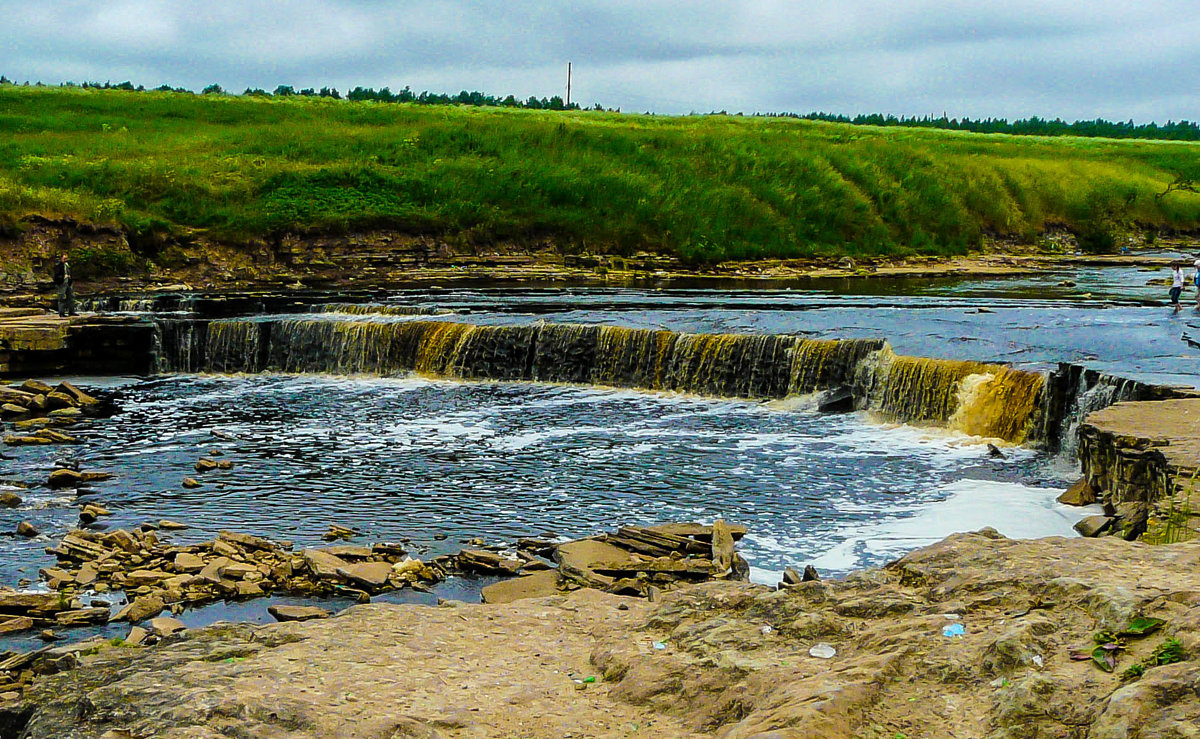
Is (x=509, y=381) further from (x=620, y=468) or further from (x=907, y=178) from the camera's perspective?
(x=907, y=178)

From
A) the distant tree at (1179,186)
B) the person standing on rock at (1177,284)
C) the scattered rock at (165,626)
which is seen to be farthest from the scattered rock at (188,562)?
the distant tree at (1179,186)

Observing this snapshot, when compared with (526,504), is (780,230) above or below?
above

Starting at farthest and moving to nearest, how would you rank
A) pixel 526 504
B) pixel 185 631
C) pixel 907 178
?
pixel 907 178 < pixel 526 504 < pixel 185 631

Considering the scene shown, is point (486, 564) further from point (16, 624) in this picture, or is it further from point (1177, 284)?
point (1177, 284)

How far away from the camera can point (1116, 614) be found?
632cm

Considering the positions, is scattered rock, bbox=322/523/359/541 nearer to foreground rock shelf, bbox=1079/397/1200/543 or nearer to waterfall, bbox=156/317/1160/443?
foreground rock shelf, bbox=1079/397/1200/543

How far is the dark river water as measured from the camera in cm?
1347

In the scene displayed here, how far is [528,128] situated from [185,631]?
138 feet

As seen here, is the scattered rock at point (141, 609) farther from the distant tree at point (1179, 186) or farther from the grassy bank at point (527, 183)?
the distant tree at point (1179, 186)

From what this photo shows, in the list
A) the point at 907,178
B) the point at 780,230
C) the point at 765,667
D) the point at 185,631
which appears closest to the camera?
the point at 765,667

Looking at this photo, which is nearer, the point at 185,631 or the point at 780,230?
the point at 185,631

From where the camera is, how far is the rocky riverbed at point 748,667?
575 cm

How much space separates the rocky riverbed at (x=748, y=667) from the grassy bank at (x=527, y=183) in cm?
3165

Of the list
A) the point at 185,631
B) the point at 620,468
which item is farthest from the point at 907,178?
the point at 185,631
